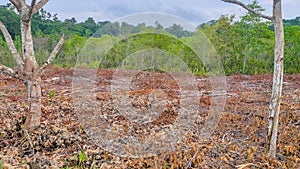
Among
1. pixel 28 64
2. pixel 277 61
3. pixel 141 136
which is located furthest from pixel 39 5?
pixel 277 61

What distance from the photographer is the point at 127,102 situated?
13.0 ft

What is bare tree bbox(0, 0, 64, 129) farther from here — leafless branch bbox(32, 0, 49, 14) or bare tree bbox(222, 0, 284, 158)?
bare tree bbox(222, 0, 284, 158)

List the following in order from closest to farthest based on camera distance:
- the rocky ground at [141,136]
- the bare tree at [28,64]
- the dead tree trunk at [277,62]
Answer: the dead tree trunk at [277,62]
the rocky ground at [141,136]
the bare tree at [28,64]

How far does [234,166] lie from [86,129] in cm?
143

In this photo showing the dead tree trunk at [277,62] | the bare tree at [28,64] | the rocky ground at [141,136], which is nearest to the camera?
the dead tree trunk at [277,62]

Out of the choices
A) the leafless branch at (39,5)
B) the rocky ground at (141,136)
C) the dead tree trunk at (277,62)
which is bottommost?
the rocky ground at (141,136)

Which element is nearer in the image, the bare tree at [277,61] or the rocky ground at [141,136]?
the bare tree at [277,61]

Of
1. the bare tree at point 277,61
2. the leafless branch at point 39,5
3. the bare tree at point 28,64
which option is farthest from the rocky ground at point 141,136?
the leafless branch at point 39,5

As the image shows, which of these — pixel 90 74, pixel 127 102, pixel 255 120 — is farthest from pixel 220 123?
pixel 90 74

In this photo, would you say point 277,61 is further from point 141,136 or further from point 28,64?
point 28,64

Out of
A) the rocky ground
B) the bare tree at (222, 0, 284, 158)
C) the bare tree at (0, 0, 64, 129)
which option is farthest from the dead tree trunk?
the bare tree at (0, 0, 64, 129)

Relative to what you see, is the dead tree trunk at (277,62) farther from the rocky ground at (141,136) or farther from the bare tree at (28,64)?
the bare tree at (28,64)

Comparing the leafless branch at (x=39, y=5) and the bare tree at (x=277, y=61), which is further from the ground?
the leafless branch at (x=39, y=5)

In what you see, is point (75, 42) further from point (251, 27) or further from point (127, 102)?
point (127, 102)
